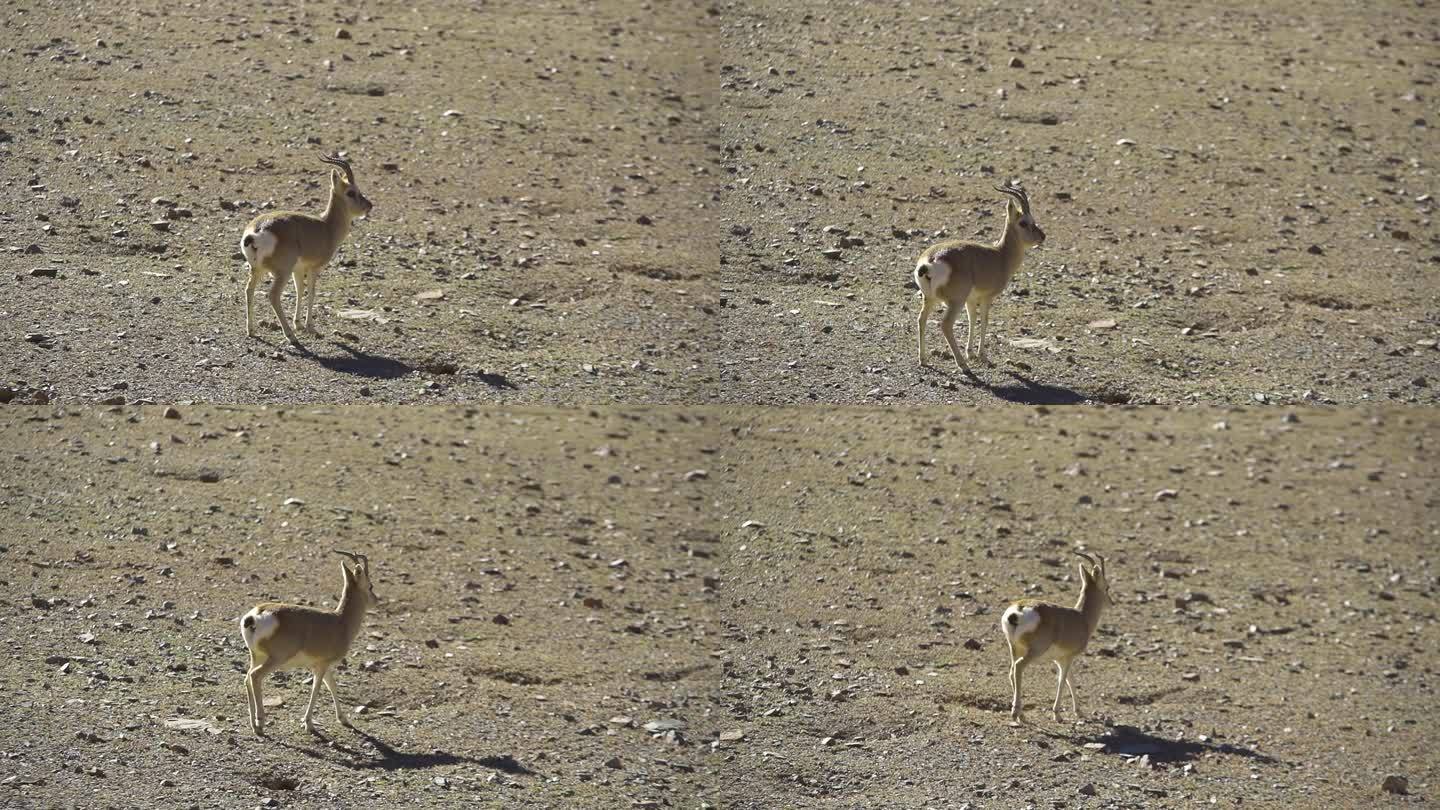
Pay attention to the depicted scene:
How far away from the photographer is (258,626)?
13430mm

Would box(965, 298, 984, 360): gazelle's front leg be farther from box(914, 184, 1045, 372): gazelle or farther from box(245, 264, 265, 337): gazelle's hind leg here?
box(245, 264, 265, 337): gazelle's hind leg

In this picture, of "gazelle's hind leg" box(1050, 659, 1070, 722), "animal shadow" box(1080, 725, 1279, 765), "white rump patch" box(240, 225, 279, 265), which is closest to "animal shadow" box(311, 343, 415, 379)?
"white rump patch" box(240, 225, 279, 265)

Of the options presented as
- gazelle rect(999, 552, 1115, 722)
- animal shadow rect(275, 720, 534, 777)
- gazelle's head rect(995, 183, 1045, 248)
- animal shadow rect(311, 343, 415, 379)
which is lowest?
animal shadow rect(275, 720, 534, 777)

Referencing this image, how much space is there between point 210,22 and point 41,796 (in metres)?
9.46

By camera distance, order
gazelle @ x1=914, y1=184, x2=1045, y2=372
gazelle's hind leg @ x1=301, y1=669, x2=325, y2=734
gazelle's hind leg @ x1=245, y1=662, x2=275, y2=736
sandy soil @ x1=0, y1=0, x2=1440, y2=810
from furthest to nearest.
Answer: gazelle @ x1=914, y1=184, x2=1045, y2=372 < sandy soil @ x1=0, y1=0, x2=1440, y2=810 < gazelle's hind leg @ x1=301, y1=669, x2=325, y2=734 < gazelle's hind leg @ x1=245, y1=662, x2=275, y2=736

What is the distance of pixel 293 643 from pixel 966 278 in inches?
191

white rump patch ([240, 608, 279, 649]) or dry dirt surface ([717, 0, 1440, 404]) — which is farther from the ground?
dry dirt surface ([717, 0, 1440, 404])

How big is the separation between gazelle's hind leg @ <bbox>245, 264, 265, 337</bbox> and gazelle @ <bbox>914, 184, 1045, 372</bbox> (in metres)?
4.30

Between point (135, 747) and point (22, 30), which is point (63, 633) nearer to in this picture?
point (135, 747)

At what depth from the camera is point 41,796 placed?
12516 mm

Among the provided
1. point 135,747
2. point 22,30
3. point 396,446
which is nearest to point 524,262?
point 396,446

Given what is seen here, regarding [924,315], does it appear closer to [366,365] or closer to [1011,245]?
[1011,245]

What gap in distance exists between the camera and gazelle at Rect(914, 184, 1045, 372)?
14.3 metres

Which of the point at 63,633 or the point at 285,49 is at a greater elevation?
the point at 285,49
